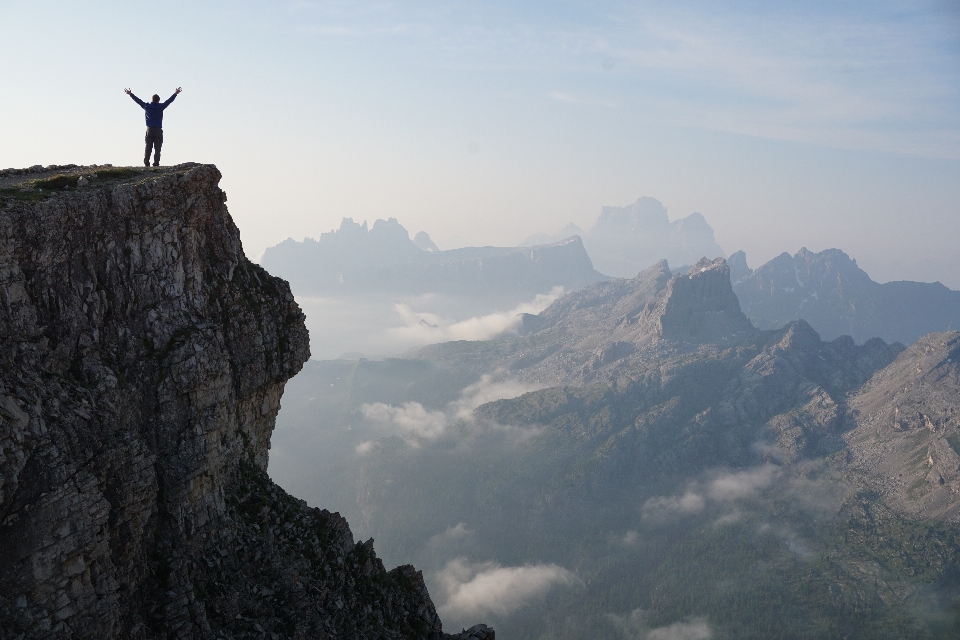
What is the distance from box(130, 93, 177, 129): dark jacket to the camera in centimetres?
4221

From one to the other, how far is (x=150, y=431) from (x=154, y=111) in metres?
22.4

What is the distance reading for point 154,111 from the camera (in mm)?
42656

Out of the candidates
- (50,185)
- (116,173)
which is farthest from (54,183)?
(116,173)

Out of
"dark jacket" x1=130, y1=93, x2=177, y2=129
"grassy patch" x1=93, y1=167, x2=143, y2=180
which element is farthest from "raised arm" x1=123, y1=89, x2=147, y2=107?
"grassy patch" x1=93, y1=167, x2=143, y2=180

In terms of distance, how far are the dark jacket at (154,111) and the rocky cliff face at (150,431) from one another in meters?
5.29

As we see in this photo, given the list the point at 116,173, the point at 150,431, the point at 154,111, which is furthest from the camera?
the point at 154,111

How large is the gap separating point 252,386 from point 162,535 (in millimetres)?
10998

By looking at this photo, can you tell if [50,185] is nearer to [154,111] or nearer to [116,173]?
[116,173]

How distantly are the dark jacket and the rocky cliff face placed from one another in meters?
5.29

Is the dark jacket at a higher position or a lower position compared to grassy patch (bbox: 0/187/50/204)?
higher

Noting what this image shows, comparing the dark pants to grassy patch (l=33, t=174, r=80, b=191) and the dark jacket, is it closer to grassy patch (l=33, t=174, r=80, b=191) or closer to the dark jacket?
the dark jacket

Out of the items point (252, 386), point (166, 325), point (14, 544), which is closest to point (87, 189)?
point (166, 325)

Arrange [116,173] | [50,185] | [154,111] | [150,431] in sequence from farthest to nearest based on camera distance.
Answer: [154,111], [116,173], [50,185], [150,431]

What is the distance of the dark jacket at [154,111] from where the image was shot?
42.2 m
